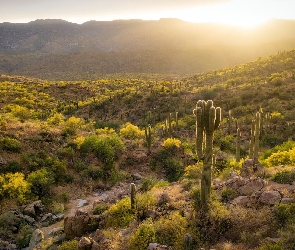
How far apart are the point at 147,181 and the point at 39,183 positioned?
463 cm

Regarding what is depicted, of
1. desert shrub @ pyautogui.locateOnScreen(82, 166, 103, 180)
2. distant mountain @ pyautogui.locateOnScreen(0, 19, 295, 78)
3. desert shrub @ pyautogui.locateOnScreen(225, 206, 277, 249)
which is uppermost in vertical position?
distant mountain @ pyautogui.locateOnScreen(0, 19, 295, 78)

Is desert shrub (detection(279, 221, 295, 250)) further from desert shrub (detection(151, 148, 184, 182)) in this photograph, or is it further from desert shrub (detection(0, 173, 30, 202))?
desert shrub (detection(0, 173, 30, 202))

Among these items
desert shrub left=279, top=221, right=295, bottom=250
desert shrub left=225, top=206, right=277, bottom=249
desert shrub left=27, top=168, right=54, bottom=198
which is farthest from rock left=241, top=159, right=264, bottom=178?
desert shrub left=27, top=168, right=54, bottom=198

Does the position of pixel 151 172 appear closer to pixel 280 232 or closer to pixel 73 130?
pixel 73 130

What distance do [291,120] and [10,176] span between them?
62.2ft

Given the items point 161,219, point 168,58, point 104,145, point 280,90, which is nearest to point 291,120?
point 280,90

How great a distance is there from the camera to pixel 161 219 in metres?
9.37

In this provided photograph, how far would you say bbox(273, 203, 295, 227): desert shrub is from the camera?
Answer: 8.13 meters

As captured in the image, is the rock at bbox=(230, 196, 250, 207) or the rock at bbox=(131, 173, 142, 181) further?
the rock at bbox=(131, 173, 142, 181)

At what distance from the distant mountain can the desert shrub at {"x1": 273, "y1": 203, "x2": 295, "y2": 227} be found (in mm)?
70994

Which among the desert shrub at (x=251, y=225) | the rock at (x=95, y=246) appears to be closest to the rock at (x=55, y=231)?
the rock at (x=95, y=246)

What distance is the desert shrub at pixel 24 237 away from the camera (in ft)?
34.3

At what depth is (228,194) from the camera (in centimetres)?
1014

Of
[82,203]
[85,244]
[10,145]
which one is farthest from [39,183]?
[85,244]
